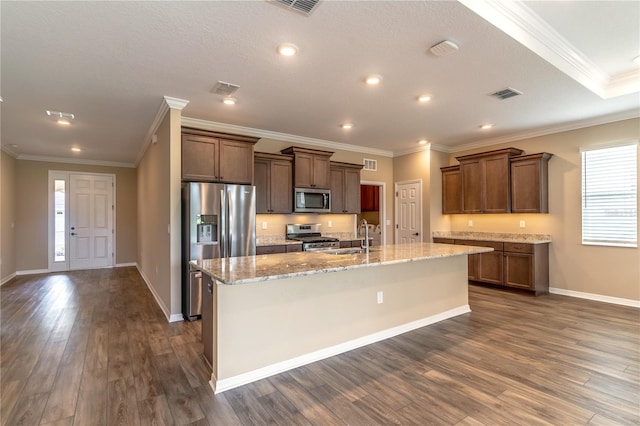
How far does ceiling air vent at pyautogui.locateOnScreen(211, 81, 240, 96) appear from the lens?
134 inches

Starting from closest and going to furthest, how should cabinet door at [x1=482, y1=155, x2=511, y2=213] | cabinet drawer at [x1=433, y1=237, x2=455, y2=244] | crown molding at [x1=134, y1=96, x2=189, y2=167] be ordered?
crown molding at [x1=134, y1=96, x2=189, y2=167]
cabinet door at [x1=482, y1=155, x2=511, y2=213]
cabinet drawer at [x1=433, y1=237, x2=455, y2=244]

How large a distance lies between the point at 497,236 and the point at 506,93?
3097mm

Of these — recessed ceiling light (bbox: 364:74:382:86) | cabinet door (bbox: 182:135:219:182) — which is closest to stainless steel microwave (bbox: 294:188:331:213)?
cabinet door (bbox: 182:135:219:182)

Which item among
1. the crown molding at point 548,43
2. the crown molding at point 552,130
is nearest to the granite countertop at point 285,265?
the crown molding at point 548,43

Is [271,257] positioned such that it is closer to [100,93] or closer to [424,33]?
[424,33]

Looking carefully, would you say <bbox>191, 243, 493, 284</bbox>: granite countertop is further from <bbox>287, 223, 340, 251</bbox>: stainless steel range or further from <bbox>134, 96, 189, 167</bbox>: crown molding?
<bbox>134, 96, 189, 167</bbox>: crown molding

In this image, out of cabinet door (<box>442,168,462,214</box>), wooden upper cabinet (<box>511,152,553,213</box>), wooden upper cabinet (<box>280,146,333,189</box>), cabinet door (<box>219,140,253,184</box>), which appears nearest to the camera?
cabinet door (<box>219,140,253,184</box>)

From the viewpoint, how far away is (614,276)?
469cm

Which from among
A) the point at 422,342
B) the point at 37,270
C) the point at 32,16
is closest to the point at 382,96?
the point at 422,342

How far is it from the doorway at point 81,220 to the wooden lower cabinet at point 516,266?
8621 mm

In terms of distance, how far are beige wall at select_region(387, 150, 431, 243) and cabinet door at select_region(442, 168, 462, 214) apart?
409 mm

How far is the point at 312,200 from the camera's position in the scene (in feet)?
18.7

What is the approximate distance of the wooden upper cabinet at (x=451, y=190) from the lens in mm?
6410

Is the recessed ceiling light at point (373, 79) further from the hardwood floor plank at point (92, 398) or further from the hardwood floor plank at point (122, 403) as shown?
the hardwood floor plank at point (92, 398)
